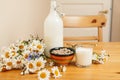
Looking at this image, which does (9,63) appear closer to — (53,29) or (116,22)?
(53,29)

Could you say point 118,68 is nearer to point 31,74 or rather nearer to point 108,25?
point 31,74

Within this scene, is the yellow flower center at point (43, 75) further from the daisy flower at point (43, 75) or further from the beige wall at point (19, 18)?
the beige wall at point (19, 18)

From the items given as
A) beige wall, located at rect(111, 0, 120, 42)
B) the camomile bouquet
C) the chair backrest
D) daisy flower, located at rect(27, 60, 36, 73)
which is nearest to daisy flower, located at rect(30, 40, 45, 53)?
the camomile bouquet

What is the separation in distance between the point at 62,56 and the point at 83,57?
12 centimetres

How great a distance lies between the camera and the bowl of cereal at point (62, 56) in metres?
1.10

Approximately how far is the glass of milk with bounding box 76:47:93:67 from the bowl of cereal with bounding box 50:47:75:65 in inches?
1.4

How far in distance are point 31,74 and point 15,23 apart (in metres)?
0.74

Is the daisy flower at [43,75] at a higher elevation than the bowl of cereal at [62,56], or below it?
below

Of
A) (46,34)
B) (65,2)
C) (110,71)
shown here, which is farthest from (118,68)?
(65,2)

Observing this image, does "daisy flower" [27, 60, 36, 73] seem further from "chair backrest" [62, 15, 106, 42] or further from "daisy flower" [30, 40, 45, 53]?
"chair backrest" [62, 15, 106, 42]

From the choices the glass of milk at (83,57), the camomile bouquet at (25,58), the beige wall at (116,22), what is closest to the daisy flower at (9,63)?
the camomile bouquet at (25,58)

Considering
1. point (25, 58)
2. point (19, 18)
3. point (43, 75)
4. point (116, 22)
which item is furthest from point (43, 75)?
point (116, 22)

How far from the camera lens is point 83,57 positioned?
44.0 inches

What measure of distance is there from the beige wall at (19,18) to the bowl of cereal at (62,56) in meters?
0.49
